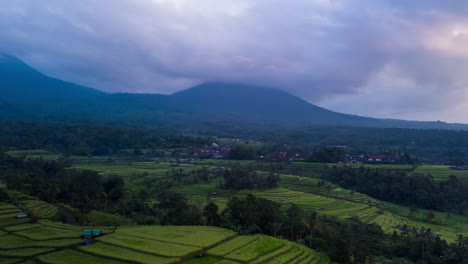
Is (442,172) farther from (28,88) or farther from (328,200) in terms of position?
(28,88)

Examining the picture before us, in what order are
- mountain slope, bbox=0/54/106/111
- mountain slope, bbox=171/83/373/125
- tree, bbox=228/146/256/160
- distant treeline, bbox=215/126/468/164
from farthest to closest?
mountain slope, bbox=171/83/373/125, mountain slope, bbox=0/54/106/111, distant treeline, bbox=215/126/468/164, tree, bbox=228/146/256/160

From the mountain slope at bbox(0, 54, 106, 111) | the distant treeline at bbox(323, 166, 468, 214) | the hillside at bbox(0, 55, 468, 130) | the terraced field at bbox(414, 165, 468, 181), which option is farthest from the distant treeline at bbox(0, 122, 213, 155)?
the mountain slope at bbox(0, 54, 106, 111)

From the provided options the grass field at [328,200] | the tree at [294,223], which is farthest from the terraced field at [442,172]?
the tree at [294,223]

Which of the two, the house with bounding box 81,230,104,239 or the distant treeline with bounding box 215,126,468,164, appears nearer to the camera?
the house with bounding box 81,230,104,239

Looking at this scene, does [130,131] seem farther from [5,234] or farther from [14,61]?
[14,61]

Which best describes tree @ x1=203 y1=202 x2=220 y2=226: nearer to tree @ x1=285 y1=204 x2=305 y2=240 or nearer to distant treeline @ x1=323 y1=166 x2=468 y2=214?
tree @ x1=285 y1=204 x2=305 y2=240

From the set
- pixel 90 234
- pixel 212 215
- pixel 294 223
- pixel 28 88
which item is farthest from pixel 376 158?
pixel 28 88

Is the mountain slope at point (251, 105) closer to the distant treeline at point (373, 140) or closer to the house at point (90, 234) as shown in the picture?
the distant treeline at point (373, 140)
